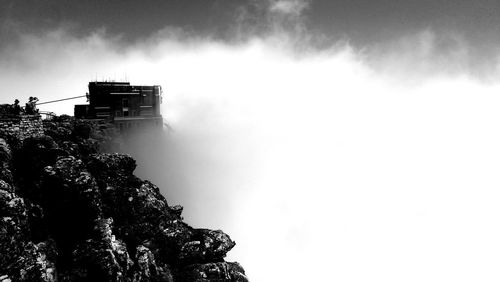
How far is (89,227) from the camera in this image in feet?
85.4

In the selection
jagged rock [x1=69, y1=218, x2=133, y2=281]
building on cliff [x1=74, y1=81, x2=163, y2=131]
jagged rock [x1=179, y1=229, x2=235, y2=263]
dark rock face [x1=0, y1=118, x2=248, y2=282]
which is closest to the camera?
dark rock face [x1=0, y1=118, x2=248, y2=282]

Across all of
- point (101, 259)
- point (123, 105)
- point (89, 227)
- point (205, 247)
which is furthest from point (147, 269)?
point (123, 105)

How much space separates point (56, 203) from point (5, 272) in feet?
22.3

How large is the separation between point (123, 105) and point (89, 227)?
47.1 meters

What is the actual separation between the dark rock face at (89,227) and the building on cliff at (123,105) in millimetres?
33876

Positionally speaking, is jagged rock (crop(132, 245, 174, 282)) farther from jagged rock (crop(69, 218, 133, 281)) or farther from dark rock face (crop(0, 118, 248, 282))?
jagged rock (crop(69, 218, 133, 281))

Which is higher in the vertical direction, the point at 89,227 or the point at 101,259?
the point at 89,227

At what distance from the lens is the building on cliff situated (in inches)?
2662

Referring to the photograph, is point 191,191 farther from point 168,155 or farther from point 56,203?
point 56,203

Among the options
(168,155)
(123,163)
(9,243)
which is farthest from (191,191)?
(9,243)

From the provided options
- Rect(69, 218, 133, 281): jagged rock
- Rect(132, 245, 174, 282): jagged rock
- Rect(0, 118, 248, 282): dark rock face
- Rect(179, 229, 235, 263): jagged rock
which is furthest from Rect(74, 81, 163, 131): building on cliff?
Rect(69, 218, 133, 281): jagged rock

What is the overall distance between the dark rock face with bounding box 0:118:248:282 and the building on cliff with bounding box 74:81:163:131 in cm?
3388

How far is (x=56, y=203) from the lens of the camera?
26.6 metres

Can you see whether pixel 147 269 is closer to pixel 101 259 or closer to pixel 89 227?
pixel 101 259
